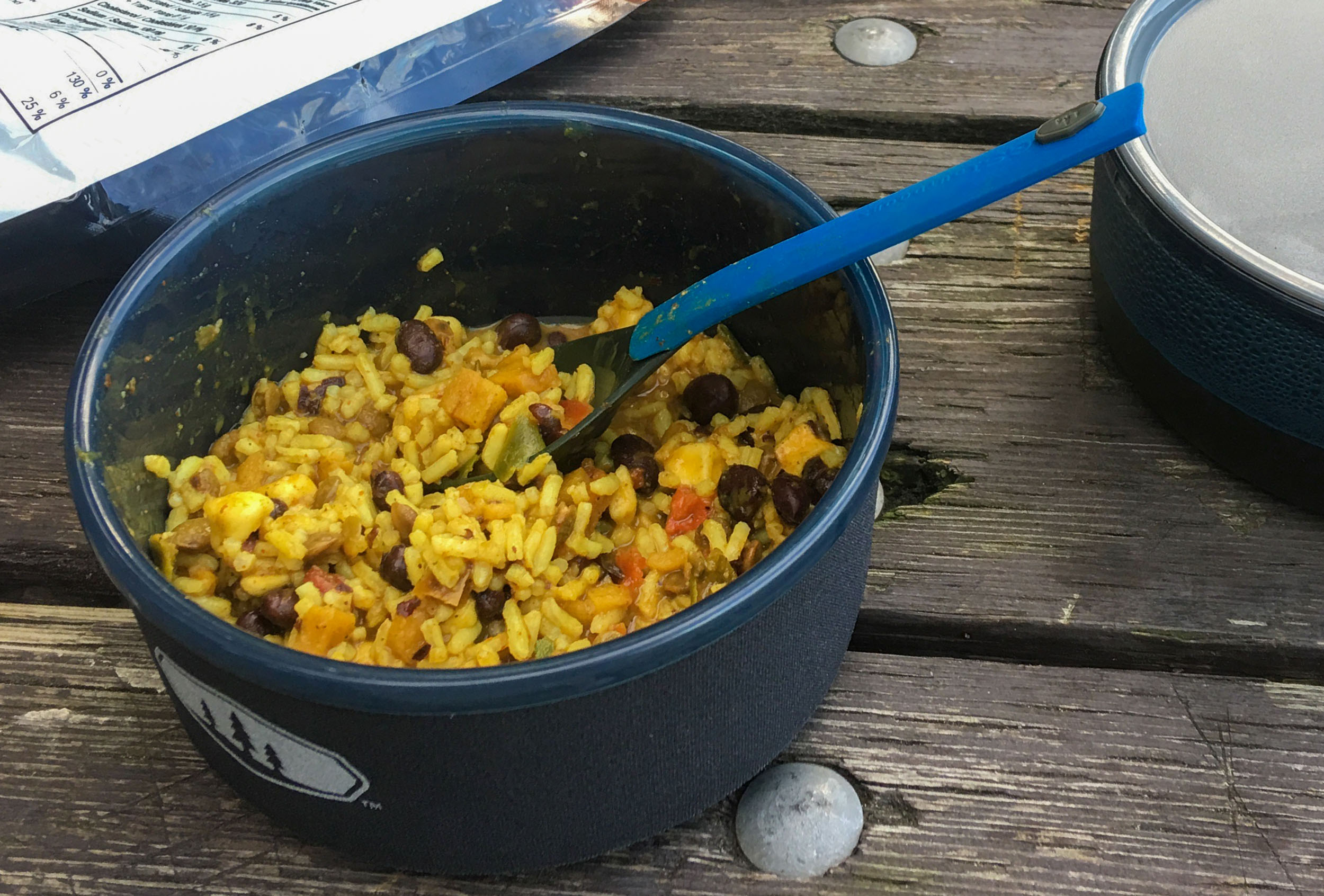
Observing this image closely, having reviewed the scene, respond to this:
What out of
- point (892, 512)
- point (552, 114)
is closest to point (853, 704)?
point (892, 512)

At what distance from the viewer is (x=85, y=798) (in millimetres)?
1026

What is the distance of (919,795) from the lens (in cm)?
103

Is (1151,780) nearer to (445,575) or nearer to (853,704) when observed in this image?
(853,704)

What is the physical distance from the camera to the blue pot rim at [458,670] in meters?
0.74

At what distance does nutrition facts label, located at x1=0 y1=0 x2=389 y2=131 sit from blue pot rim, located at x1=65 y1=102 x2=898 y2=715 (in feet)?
1.31

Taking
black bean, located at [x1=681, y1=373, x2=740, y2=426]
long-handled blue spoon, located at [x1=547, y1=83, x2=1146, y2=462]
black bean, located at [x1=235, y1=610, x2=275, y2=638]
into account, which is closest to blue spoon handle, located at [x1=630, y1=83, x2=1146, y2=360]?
long-handled blue spoon, located at [x1=547, y1=83, x2=1146, y2=462]

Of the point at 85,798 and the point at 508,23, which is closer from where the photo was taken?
the point at 85,798

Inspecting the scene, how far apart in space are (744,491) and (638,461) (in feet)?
0.40

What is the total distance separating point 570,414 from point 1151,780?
647 mm

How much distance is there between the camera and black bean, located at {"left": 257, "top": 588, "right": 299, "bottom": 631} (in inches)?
→ 39.9

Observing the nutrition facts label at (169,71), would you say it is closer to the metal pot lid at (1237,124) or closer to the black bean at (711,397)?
the black bean at (711,397)

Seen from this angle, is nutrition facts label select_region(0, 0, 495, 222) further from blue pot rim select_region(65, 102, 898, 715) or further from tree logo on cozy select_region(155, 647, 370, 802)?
tree logo on cozy select_region(155, 647, 370, 802)

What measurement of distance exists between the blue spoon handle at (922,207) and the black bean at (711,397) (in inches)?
5.1

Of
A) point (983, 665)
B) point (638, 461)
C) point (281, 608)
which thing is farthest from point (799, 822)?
point (281, 608)
